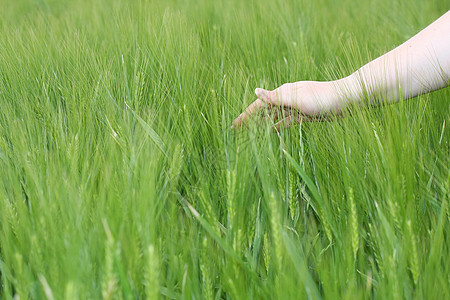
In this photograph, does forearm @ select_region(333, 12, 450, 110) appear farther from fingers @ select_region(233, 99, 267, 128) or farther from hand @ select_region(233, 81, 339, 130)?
fingers @ select_region(233, 99, 267, 128)

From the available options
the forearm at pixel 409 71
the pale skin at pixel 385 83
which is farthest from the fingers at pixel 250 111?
the forearm at pixel 409 71

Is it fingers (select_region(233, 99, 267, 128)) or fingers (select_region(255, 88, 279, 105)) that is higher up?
fingers (select_region(255, 88, 279, 105))

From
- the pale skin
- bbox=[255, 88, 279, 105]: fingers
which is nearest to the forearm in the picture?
the pale skin

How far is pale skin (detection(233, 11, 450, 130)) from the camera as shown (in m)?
0.94

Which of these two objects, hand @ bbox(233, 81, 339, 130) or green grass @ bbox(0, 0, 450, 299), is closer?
green grass @ bbox(0, 0, 450, 299)

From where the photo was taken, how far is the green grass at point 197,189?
0.66 m

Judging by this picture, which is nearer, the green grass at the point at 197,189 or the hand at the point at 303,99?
the green grass at the point at 197,189

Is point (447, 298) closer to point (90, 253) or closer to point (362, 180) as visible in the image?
point (362, 180)

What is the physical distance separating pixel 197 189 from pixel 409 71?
45 cm

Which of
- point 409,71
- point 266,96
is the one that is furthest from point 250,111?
point 409,71

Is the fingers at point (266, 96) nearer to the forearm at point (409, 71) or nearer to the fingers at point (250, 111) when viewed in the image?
the fingers at point (250, 111)

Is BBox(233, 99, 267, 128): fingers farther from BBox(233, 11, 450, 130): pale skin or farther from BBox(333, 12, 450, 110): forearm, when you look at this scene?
BBox(333, 12, 450, 110): forearm

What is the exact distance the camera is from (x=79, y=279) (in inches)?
24.3

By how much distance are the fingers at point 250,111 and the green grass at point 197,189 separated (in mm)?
25
